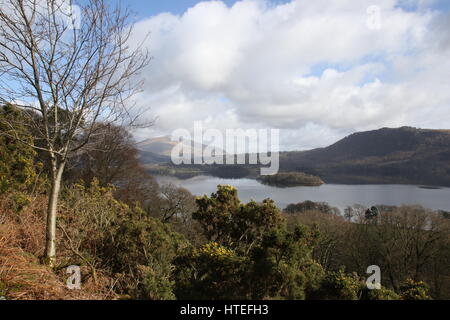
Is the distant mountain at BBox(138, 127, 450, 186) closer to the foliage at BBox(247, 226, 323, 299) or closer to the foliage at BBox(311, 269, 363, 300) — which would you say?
the foliage at BBox(247, 226, 323, 299)

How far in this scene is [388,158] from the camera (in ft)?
335

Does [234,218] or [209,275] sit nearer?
[209,275]

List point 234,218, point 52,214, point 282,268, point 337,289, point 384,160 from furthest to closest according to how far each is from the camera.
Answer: point 384,160, point 234,218, point 337,289, point 282,268, point 52,214

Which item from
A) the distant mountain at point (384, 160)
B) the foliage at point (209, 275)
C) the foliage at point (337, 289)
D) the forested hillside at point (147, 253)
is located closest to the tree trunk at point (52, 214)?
the forested hillside at point (147, 253)

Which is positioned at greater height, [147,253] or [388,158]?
[388,158]

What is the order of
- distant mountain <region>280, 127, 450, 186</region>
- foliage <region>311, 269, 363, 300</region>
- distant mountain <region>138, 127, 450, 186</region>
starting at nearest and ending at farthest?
foliage <region>311, 269, 363, 300</region>, distant mountain <region>138, 127, 450, 186</region>, distant mountain <region>280, 127, 450, 186</region>

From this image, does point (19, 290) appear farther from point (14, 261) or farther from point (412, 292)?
point (412, 292)

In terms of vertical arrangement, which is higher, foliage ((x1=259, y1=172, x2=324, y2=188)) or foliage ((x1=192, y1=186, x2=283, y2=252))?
foliage ((x1=192, y1=186, x2=283, y2=252))

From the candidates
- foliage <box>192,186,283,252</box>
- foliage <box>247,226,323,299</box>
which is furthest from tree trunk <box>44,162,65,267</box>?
foliage <box>192,186,283,252</box>

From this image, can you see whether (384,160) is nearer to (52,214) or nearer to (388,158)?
(388,158)

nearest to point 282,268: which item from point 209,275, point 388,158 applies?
point 209,275

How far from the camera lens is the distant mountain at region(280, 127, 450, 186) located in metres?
74.9

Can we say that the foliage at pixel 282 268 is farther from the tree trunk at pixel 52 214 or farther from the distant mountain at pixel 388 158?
the distant mountain at pixel 388 158

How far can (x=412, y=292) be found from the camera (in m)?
4.26
